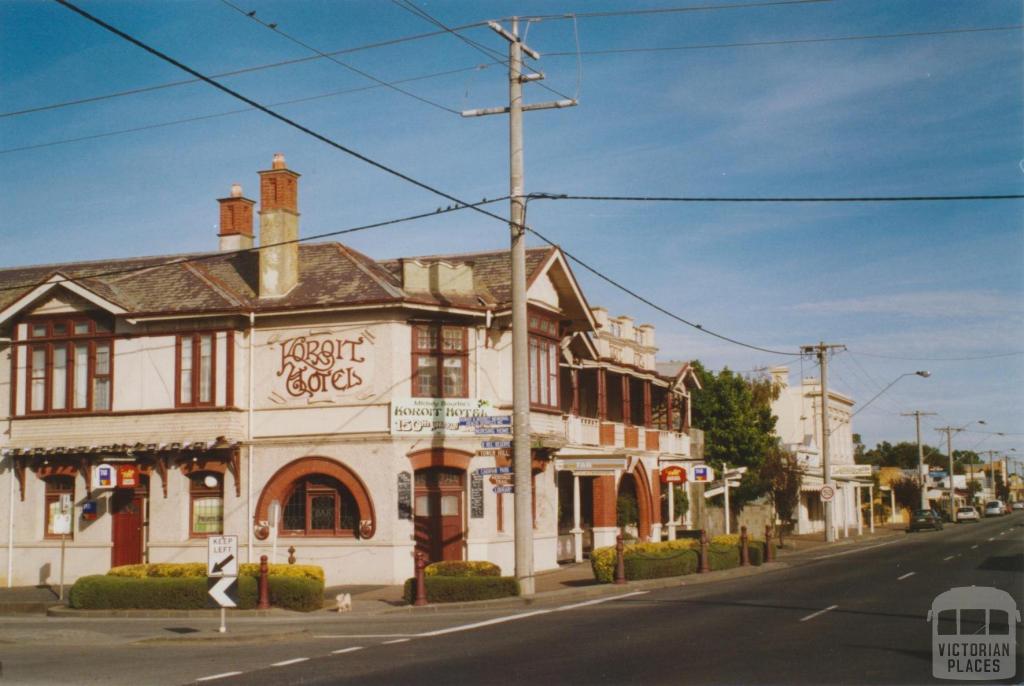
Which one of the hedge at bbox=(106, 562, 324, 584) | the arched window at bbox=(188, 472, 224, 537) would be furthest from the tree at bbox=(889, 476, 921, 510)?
the hedge at bbox=(106, 562, 324, 584)

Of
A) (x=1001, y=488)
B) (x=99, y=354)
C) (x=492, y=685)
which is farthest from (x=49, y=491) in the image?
(x=1001, y=488)

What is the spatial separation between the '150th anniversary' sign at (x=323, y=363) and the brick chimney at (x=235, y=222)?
5387 millimetres

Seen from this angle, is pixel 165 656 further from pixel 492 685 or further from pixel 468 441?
pixel 468 441

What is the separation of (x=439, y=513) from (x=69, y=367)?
10970 millimetres

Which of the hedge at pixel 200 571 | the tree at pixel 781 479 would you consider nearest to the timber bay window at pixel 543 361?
the hedge at pixel 200 571

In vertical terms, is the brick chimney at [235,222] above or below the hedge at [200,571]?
above

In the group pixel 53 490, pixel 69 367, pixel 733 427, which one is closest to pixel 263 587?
pixel 53 490

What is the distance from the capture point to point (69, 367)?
30.3m

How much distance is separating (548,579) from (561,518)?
7816mm

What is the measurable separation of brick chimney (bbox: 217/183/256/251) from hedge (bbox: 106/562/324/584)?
12405 millimetres

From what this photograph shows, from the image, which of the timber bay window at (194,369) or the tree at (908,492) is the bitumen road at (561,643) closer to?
the timber bay window at (194,369)

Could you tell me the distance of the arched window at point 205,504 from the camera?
95.5 ft

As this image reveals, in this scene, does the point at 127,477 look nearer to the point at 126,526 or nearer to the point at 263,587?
the point at 126,526

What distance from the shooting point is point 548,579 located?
28.0 metres
